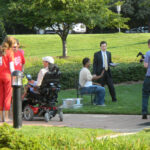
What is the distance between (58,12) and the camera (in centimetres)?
2523

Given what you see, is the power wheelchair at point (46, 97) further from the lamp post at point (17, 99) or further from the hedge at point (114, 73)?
the hedge at point (114, 73)

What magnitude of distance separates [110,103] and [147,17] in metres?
54.8

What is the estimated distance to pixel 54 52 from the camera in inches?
1258

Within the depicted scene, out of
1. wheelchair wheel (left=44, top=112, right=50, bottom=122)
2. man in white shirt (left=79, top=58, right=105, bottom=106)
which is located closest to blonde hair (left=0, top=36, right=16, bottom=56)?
wheelchair wheel (left=44, top=112, right=50, bottom=122)

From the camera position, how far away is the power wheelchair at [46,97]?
32.8 ft

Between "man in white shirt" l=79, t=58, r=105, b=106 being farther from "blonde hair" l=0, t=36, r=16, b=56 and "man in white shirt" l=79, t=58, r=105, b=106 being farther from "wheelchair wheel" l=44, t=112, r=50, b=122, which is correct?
"blonde hair" l=0, t=36, r=16, b=56

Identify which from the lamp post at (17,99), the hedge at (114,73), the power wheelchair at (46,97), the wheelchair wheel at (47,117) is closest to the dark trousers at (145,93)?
the power wheelchair at (46,97)

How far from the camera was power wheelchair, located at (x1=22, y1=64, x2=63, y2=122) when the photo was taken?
32.8 ft

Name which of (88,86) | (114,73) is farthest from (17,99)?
(114,73)

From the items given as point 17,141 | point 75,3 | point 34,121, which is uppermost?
point 75,3

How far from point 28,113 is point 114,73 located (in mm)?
8210

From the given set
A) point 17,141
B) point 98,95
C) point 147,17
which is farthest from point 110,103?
point 147,17

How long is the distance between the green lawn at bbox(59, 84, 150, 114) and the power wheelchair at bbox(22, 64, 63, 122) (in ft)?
5.04

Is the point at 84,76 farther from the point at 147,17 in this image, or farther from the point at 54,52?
the point at 147,17
